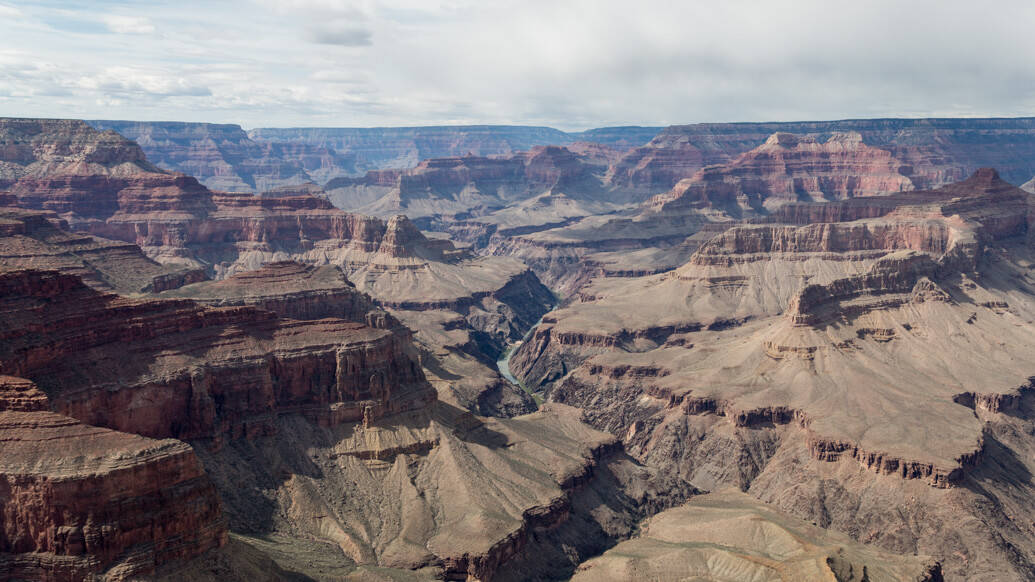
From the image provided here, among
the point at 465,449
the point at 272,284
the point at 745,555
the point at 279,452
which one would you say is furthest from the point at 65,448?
the point at 272,284

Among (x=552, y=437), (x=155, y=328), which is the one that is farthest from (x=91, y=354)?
(x=552, y=437)

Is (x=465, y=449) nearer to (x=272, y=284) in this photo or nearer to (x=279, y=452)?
(x=279, y=452)

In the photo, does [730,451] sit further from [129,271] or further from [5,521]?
[129,271]

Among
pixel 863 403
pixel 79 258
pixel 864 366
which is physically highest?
pixel 79 258

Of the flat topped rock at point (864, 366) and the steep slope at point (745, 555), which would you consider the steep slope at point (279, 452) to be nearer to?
the steep slope at point (745, 555)

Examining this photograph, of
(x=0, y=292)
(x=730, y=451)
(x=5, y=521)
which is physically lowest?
(x=730, y=451)

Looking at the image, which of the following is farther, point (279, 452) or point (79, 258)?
point (79, 258)

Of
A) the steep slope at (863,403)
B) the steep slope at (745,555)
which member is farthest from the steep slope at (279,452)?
the steep slope at (863,403)

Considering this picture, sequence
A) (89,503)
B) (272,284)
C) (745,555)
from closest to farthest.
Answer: (89,503) < (745,555) < (272,284)

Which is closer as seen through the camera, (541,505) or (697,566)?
(697,566)
